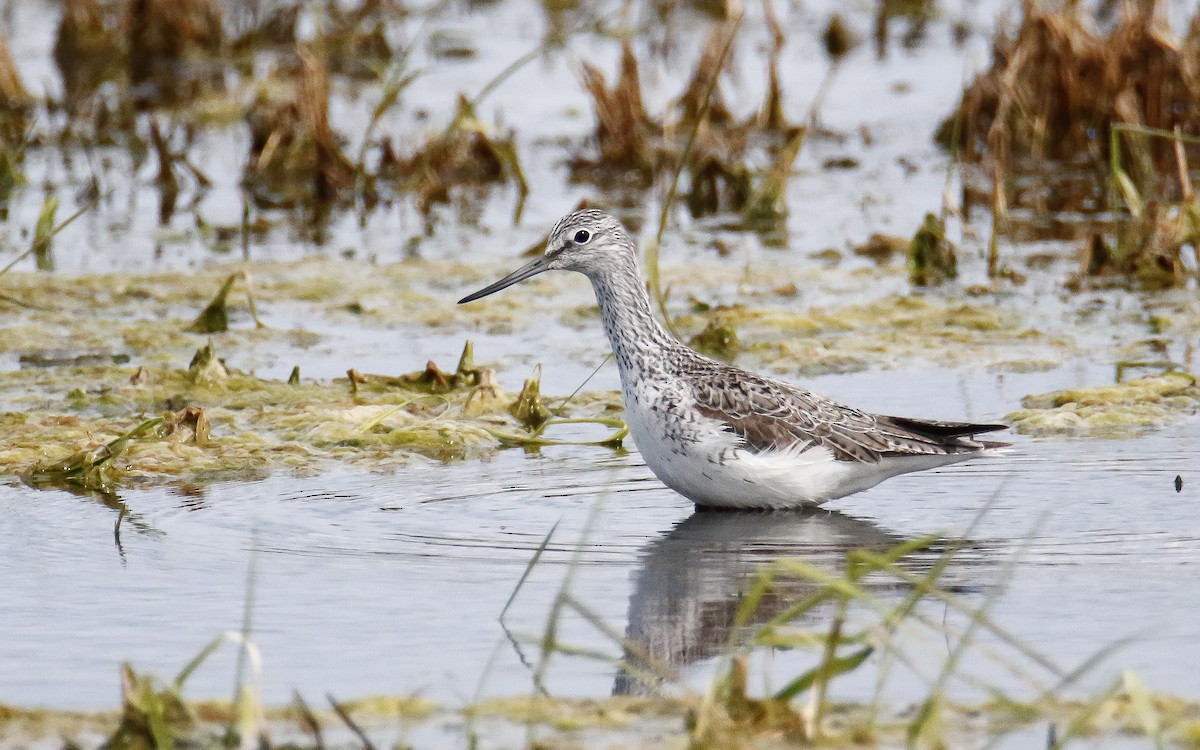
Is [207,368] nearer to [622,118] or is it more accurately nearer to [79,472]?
[79,472]

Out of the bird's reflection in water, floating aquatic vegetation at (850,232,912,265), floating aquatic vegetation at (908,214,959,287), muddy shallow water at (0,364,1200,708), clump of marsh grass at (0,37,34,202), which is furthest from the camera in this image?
clump of marsh grass at (0,37,34,202)

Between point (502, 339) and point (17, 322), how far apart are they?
247cm

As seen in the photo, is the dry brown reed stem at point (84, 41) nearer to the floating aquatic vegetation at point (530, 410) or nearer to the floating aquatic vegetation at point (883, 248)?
the floating aquatic vegetation at point (883, 248)

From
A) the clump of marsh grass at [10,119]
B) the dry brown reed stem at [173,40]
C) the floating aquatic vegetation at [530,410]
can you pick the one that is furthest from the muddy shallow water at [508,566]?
the dry brown reed stem at [173,40]

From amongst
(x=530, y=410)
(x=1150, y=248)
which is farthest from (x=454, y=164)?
(x=530, y=410)

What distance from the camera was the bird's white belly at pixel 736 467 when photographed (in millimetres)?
6453

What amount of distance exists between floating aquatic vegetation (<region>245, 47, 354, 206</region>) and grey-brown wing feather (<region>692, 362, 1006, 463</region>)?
5989mm

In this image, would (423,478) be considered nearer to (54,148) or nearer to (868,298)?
(868,298)

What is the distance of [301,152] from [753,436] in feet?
22.3

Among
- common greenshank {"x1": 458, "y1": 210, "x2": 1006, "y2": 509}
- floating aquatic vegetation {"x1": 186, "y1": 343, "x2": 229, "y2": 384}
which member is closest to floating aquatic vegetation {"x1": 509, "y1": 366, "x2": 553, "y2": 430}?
common greenshank {"x1": 458, "y1": 210, "x2": 1006, "y2": 509}

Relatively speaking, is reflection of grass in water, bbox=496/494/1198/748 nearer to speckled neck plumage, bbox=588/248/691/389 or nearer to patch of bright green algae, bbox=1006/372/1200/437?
speckled neck plumage, bbox=588/248/691/389

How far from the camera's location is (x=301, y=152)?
12.6m

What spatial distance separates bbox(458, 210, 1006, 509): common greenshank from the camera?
255 inches

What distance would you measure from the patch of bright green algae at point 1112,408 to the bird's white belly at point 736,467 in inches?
36.9
